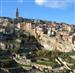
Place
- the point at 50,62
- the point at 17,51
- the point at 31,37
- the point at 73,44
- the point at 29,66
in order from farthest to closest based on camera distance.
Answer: the point at 31,37
the point at 73,44
the point at 17,51
the point at 50,62
the point at 29,66

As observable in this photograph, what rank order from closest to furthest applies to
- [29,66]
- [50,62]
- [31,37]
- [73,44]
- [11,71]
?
[11,71] < [29,66] < [50,62] < [73,44] < [31,37]

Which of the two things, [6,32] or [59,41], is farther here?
[6,32]

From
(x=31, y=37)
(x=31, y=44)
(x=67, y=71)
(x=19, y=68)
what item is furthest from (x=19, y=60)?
(x=31, y=37)

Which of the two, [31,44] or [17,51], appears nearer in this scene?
[17,51]

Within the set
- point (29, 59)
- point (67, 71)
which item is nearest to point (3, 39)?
point (29, 59)

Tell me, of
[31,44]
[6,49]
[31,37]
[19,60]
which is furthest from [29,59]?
[31,37]

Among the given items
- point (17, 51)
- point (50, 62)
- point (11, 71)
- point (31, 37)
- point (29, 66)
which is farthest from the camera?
point (31, 37)

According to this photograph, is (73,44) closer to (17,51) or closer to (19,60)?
(17,51)

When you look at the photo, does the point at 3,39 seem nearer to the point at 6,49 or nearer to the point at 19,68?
the point at 6,49

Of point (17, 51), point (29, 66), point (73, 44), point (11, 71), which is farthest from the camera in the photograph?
point (73, 44)
